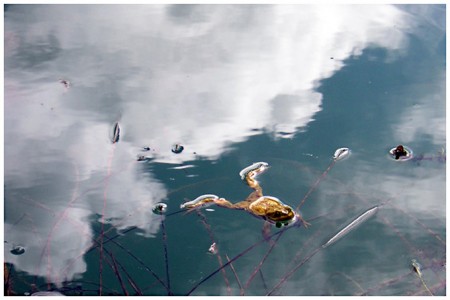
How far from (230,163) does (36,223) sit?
773 millimetres

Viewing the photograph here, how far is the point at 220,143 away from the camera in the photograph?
5.78 ft

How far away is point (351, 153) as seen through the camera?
5.70 feet

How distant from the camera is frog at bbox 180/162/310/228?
1.58 meters

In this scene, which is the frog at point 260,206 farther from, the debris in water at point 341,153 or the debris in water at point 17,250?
the debris in water at point 17,250

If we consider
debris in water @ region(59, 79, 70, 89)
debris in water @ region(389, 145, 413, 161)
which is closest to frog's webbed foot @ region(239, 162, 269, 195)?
debris in water @ region(389, 145, 413, 161)

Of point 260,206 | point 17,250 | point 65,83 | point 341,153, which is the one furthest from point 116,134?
point 341,153

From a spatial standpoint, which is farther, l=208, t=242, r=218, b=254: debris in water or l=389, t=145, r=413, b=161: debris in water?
l=389, t=145, r=413, b=161: debris in water

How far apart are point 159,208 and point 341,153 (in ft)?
2.54

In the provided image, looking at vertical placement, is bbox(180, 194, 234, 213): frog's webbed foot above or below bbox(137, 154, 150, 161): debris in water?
below

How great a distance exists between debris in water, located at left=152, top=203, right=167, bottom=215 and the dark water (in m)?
0.03

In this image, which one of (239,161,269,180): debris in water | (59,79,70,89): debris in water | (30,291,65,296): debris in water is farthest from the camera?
(59,79,70,89): debris in water

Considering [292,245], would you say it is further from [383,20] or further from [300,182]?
[383,20]

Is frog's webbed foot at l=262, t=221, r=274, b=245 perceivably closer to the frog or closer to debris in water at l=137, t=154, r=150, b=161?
the frog

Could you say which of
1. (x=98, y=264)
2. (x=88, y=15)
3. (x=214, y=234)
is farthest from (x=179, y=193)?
(x=88, y=15)
